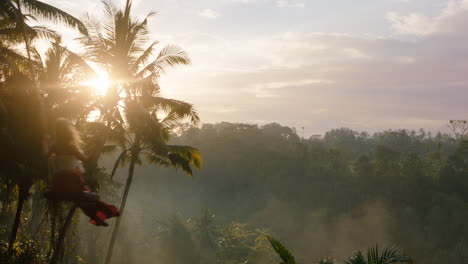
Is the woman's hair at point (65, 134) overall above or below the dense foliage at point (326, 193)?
above

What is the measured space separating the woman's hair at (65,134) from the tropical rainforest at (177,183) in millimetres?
216

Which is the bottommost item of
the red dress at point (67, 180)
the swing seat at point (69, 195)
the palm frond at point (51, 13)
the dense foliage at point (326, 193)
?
the dense foliage at point (326, 193)

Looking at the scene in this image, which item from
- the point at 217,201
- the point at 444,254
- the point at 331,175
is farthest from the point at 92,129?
the point at 217,201

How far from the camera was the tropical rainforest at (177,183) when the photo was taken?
1198cm

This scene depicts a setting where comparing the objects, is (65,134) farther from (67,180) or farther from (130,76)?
(130,76)

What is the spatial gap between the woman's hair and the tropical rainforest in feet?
0.71

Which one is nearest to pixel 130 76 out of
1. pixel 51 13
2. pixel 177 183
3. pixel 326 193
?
pixel 51 13

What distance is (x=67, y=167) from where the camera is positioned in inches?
279

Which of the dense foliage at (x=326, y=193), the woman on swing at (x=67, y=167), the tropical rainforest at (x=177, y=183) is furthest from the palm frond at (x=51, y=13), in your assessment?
the dense foliage at (x=326, y=193)

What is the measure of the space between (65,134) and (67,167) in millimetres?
562

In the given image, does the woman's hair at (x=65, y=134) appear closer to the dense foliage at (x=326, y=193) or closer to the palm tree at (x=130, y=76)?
the palm tree at (x=130, y=76)

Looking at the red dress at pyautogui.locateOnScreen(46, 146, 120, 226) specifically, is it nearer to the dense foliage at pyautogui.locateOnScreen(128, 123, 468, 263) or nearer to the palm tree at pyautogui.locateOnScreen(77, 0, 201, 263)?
the palm tree at pyautogui.locateOnScreen(77, 0, 201, 263)

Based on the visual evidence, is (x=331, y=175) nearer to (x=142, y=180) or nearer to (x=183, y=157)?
(x=142, y=180)

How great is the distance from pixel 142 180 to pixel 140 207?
17678 millimetres
